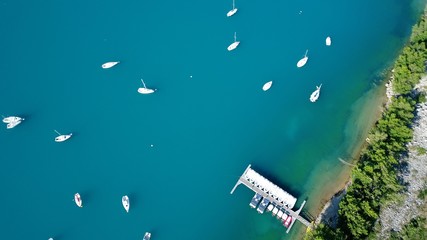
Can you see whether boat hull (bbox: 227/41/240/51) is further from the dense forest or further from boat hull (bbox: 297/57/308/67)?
the dense forest

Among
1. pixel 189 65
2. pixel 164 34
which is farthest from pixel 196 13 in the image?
pixel 189 65

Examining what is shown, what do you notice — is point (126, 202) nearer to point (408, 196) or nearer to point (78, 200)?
point (78, 200)

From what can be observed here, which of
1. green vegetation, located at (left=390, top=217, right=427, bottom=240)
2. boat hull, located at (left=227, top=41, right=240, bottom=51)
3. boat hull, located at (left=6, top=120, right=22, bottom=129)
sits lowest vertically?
boat hull, located at (left=6, top=120, right=22, bottom=129)

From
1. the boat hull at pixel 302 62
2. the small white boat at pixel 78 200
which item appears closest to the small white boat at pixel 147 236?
the small white boat at pixel 78 200

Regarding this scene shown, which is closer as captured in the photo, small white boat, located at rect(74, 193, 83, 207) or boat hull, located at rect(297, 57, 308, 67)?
small white boat, located at rect(74, 193, 83, 207)

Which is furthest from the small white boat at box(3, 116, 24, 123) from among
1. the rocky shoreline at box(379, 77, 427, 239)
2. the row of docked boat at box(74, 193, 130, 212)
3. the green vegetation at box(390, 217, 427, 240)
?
the green vegetation at box(390, 217, 427, 240)

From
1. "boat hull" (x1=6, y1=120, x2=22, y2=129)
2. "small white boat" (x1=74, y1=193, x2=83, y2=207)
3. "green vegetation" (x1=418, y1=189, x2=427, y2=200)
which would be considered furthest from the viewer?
"boat hull" (x1=6, y1=120, x2=22, y2=129)

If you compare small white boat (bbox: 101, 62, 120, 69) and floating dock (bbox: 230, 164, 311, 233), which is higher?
small white boat (bbox: 101, 62, 120, 69)
